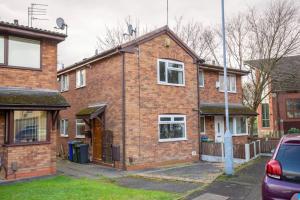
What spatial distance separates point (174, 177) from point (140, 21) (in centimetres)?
2877

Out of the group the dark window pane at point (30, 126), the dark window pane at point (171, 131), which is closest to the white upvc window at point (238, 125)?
the dark window pane at point (171, 131)

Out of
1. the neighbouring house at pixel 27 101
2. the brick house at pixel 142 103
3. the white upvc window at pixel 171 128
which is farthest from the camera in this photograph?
the white upvc window at pixel 171 128

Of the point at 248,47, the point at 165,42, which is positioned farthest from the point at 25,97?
the point at 248,47

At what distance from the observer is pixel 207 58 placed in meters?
34.0

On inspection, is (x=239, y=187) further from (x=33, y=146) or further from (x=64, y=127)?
(x=64, y=127)

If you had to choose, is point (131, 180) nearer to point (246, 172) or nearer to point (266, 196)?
point (246, 172)

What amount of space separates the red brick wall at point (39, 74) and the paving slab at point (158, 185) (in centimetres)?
515

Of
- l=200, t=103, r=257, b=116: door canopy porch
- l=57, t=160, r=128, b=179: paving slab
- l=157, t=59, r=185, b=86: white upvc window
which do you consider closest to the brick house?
l=157, t=59, r=185, b=86: white upvc window

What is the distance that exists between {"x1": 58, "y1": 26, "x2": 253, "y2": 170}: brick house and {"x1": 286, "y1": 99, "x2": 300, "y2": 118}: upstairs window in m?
16.9

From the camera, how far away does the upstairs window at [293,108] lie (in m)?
31.8

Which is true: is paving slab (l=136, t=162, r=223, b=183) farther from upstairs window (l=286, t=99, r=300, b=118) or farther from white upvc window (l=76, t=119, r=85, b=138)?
upstairs window (l=286, t=99, r=300, b=118)

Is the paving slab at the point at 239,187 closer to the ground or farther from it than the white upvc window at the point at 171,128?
closer to the ground

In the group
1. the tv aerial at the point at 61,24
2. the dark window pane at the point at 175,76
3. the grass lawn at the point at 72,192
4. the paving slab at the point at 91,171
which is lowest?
the paving slab at the point at 91,171

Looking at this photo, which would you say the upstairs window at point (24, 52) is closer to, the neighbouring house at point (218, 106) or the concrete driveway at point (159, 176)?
the concrete driveway at point (159, 176)
